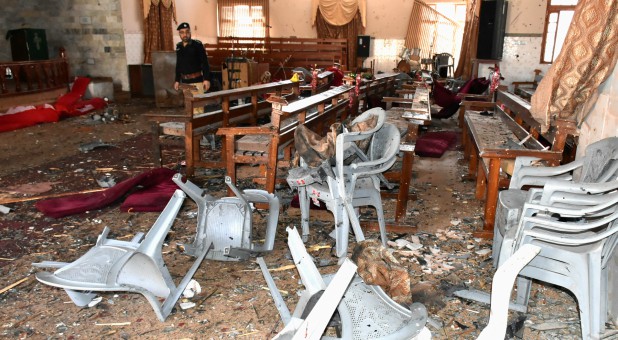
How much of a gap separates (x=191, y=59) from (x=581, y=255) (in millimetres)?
6431

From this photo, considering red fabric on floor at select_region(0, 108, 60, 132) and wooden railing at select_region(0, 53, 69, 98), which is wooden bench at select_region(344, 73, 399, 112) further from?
wooden railing at select_region(0, 53, 69, 98)

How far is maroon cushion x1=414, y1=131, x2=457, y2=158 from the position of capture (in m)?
6.73

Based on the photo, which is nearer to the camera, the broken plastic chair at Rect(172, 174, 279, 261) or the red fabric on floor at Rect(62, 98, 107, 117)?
the broken plastic chair at Rect(172, 174, 279, 261)

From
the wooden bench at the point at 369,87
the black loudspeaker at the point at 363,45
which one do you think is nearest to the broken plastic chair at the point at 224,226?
the wooden bench at the point at 369,87

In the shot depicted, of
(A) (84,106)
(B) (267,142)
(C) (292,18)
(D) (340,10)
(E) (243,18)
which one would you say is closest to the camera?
(B) (267,142)

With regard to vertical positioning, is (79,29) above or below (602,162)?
above

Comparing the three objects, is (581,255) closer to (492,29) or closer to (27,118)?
(27,118)

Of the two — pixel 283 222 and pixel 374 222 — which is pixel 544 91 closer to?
pixel 374 222

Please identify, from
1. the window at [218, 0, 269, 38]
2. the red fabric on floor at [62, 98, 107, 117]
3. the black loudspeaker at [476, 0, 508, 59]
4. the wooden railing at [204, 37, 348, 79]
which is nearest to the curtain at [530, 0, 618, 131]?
the black loudspeaker at [476, 0, 508, 59]

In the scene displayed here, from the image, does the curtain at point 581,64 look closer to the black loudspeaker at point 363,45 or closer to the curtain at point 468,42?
the curtain at point 468,42

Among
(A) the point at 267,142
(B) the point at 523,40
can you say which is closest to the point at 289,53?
(B) the point at 523,40

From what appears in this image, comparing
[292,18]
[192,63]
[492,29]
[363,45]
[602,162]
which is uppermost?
[292,18]

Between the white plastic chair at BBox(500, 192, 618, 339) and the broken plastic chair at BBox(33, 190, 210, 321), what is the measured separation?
2.00 meters

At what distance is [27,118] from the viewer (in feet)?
28.4
